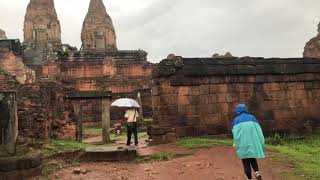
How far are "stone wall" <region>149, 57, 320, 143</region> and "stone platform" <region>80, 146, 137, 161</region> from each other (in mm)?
1873

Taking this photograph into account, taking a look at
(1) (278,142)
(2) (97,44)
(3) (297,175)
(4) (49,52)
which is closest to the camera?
(3) (297,175)

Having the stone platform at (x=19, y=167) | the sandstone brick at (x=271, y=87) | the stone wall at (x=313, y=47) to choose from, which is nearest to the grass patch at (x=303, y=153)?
the sandstone brick at (x=271, y=87)

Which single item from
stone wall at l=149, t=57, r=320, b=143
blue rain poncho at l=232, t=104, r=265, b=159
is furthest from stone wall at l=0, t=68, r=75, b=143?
blue rain poncho at l=232, t=104, r=265, b=159

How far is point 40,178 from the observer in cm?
826

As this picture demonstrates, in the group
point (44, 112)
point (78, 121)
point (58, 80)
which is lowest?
point (78, 121)

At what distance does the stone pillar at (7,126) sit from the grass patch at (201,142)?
4162mm

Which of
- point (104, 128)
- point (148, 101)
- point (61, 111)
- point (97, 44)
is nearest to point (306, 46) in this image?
point (148, 101)

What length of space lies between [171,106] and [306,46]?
17.5 metres

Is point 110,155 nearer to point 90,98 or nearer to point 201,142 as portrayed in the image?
point 201,142

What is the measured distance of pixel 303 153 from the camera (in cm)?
1021

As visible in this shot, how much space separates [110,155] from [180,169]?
2.15m

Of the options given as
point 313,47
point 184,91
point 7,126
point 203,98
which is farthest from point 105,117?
point 313,47

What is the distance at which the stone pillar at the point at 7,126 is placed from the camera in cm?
853

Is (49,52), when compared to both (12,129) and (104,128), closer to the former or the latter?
(104,128)
